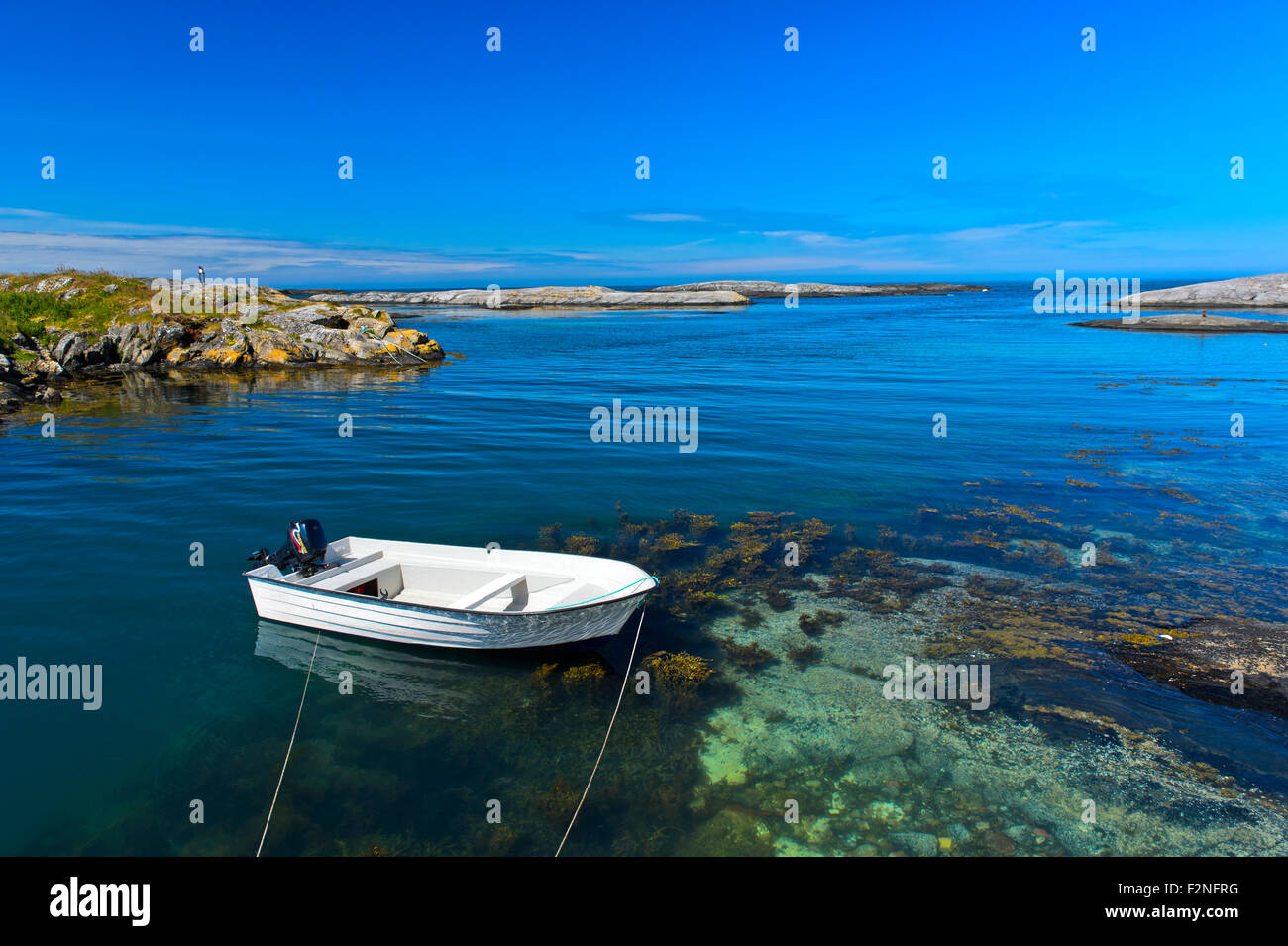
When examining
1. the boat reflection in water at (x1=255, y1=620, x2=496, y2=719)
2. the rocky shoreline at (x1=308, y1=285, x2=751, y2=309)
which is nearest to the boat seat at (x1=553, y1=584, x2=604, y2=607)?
the boat reflection in water at (x1=255, y1=620, x2=496, y2=719)

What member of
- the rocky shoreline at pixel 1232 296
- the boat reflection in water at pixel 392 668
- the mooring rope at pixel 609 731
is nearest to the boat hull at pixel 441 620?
the boat reflection in water at pixel 392 668

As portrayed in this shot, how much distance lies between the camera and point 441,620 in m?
12.7

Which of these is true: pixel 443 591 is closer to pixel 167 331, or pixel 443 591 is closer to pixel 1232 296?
pixel 167 331

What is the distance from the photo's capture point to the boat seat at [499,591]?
13.3 meters

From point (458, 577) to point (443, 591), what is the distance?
0.57 metres

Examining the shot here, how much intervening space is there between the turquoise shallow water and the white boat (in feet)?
2.39

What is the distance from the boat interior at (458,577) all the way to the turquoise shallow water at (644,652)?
1.35 metres

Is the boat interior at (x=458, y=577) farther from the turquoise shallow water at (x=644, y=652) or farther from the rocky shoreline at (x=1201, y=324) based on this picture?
the rocky shoreline at (x=1201, y=324)

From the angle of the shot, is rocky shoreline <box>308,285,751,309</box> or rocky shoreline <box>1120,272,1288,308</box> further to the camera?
rocky shoreline <box>308,285,751,309</box>

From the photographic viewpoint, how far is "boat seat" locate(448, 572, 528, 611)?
43.5ft

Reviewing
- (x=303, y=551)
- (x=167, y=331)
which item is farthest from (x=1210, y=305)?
(x=167, y=331)

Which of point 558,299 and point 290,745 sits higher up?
point 558,299

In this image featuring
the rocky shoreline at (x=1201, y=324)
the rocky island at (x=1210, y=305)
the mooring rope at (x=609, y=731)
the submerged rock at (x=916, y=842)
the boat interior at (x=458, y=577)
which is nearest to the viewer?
the submerged rock at (x=916, y=842)

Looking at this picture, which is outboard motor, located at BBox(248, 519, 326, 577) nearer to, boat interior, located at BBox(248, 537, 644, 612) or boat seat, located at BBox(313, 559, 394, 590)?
boat interior, located at BBox(248, 537, 644, 612)
